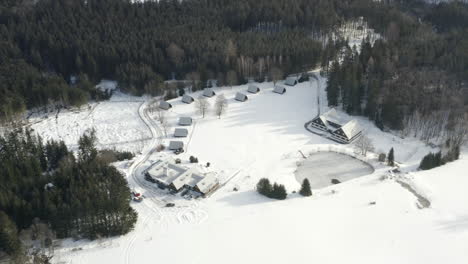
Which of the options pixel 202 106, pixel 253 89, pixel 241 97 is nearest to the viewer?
pixel 202 106

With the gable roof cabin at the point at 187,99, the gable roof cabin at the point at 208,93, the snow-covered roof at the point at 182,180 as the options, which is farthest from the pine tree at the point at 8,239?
the gable roof cabin at the point at 208,93

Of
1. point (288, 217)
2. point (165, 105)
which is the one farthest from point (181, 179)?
point (165, 105)

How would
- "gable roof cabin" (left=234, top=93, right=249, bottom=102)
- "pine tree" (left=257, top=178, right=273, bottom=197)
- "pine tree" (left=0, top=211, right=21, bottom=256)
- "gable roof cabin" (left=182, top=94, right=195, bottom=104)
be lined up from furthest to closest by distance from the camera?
"gable roof cabin" (left=234, top=93, right=249, bottom=102) < "gable roof cabin" (left=182, top=94, right=195, bottom=104) < "pine tree" (left=257, top=178, right=273, bottom=197) < "pine tree" (left=0, top=211, right=21, bottom=256)

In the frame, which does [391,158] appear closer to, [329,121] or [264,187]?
[329,121]

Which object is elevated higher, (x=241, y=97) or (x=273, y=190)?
(x=241, y=97)

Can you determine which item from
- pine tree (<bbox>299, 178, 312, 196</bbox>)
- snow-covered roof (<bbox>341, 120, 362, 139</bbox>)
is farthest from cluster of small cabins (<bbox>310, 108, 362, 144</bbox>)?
pine tree (<bbox>299, 178, 312, 196</bbox>)

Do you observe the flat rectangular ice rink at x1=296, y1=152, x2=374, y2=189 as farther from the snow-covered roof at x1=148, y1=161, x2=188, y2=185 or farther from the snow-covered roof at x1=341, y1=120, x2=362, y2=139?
the snow-covered roof at x1=148, y1=161, x2=188, y2=185

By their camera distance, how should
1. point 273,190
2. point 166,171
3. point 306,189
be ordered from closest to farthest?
point 273,190, point 306,189, point 166,171
